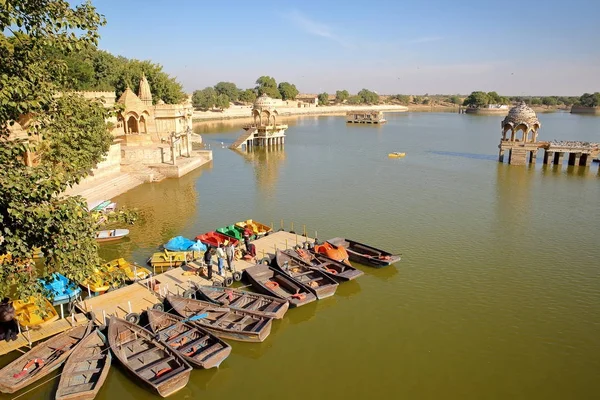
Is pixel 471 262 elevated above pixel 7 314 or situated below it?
below

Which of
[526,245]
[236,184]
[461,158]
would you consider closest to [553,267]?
[526,245]

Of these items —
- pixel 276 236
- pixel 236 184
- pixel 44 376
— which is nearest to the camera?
pixel 44 376

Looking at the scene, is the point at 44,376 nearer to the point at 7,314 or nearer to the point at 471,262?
the point at 7,314

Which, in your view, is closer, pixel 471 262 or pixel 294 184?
pixel 471 262

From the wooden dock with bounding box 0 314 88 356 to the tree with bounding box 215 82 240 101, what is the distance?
488 ft

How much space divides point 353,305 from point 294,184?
2187cm

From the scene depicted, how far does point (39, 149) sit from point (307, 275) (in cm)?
1180

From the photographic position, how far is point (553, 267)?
2047cm

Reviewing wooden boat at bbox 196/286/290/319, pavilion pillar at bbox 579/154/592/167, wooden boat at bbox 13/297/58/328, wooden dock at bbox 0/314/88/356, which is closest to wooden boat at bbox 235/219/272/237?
wooden boat at bbox 196/286/290/319

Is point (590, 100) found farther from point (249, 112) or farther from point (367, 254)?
point (367, 254)

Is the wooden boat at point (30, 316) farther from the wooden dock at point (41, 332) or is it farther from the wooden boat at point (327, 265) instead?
the wooden boat at point (327, 265)

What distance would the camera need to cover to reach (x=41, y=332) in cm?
1379

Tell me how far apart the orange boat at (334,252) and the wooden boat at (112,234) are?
10.8 m

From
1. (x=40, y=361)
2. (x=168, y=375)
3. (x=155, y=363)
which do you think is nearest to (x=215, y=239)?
(x=155, y=363)
